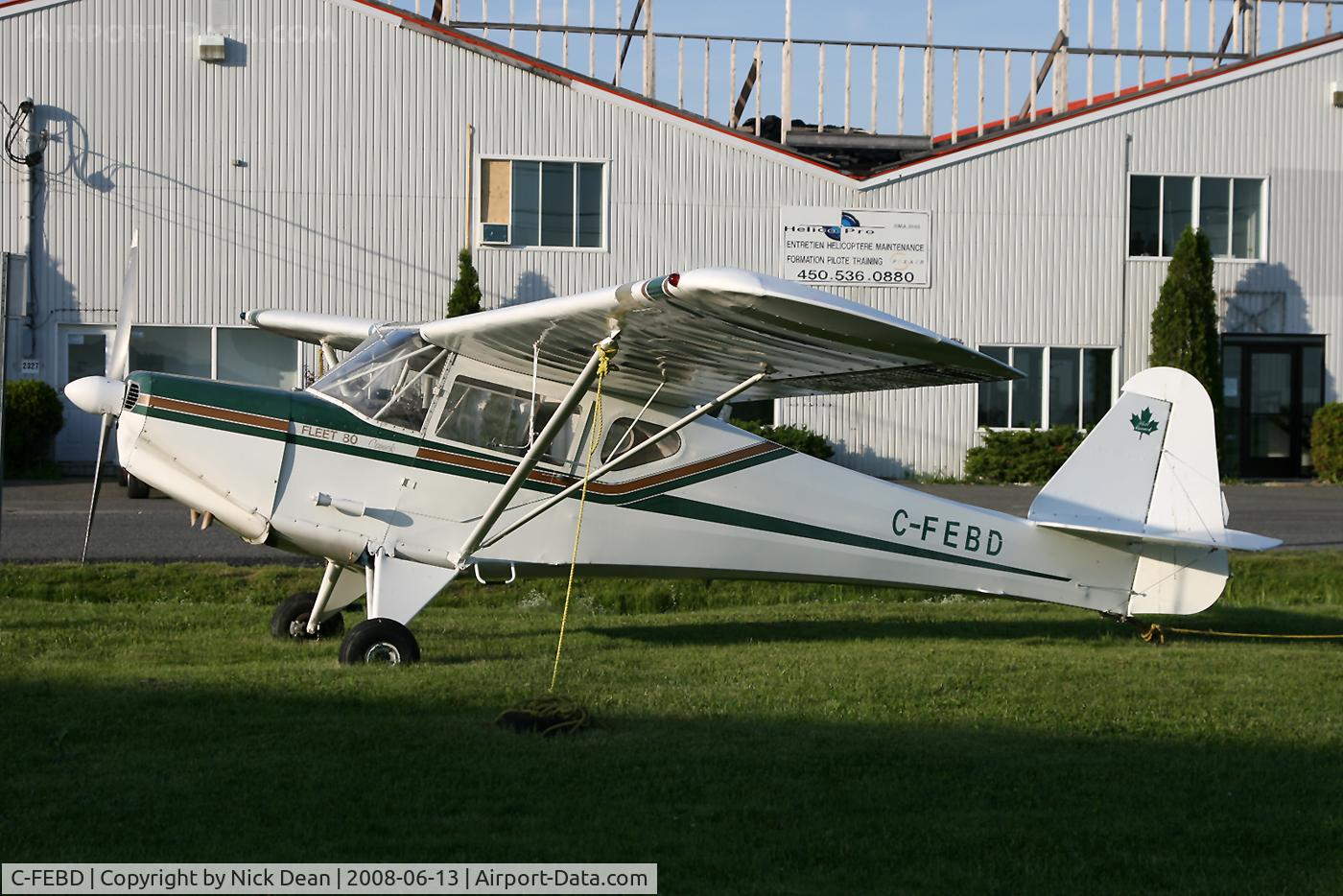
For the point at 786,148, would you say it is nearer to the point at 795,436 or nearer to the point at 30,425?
the point at 795,436

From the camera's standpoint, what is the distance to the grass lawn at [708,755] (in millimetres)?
4809

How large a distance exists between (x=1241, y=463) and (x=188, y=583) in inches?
850

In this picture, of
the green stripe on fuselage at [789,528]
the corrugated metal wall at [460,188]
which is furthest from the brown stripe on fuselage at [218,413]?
the corrugated metal wall at [460,188]

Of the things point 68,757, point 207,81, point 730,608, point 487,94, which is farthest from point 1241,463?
point 68,757

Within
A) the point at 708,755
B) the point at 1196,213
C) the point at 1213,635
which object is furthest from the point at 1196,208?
the point at 708,755

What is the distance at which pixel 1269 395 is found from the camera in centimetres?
2745

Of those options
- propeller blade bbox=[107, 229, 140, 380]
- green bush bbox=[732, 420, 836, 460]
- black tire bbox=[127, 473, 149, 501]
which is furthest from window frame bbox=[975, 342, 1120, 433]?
propeller blade bbox=[107, 229, 140, 380]

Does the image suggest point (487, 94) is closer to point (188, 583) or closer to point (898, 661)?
Answer: point (188, 583)

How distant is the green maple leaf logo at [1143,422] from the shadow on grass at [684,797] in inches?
144

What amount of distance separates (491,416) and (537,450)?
101 cm
